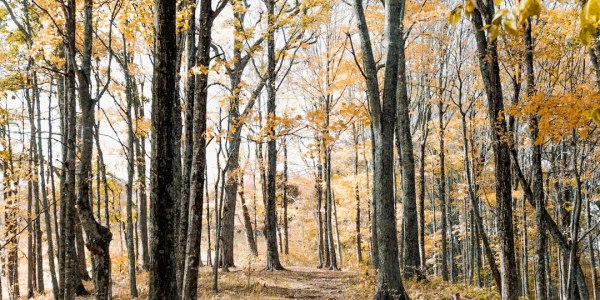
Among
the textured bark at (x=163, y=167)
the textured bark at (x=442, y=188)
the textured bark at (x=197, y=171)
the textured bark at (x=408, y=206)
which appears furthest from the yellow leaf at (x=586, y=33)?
the textured bark at (x=442, y=188)

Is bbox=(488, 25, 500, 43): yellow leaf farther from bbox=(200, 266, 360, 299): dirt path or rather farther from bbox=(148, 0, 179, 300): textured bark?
bbox=(200, 266, 360, 299): dirt path

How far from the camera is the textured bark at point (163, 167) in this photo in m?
3.69

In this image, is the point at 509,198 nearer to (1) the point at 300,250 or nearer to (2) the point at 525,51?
(2) the point at 525,51

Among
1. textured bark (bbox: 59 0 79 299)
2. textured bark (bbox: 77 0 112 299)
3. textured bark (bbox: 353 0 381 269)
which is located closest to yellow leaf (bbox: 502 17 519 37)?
textured bark (bbox: 77 0 112 299)

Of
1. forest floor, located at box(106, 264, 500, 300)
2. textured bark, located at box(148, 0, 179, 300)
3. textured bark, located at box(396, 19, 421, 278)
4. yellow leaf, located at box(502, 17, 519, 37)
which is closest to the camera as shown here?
yellow leaf, located at box(502, 17, 519, 37)

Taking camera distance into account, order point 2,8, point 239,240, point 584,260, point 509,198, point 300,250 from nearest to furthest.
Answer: point 509,198
point 2,8
point 300,250
point 584,260
point 239,240

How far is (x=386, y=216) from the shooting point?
7.01m

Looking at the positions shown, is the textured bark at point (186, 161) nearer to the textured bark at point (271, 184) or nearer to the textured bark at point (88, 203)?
the textured bark at point (88, 203)

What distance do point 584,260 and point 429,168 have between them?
20085mm

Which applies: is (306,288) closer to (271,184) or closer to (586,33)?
(271,184)

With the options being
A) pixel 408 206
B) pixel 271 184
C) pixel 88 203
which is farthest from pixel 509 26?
pixel 271 184

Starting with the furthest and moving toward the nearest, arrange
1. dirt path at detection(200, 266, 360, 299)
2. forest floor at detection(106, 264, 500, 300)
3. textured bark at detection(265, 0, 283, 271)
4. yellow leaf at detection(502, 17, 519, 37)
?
textured bark at detection(265, 0, 283, 271), dirt path at detection(200, 266, 360, 299), forest floor at detection(106, 264, 500, 300), yellow leaf at detection(502, 17, 519, 37)

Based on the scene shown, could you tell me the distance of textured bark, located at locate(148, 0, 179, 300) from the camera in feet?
12.1

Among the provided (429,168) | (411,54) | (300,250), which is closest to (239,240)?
(300,250)
